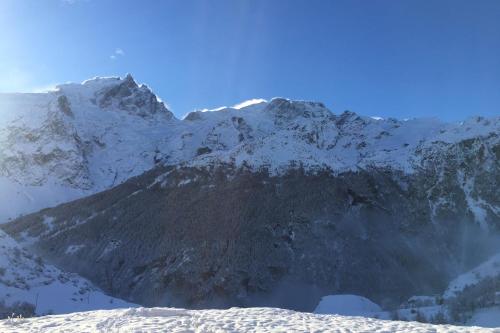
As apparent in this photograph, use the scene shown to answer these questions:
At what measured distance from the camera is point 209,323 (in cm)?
1017

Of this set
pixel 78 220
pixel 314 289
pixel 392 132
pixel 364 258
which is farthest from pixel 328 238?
pixel 392 132

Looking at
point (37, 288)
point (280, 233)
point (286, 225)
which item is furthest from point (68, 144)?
point (37, 288)

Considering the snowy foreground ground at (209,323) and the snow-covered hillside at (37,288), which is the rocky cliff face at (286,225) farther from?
the snowy foreground ground at (209,323)

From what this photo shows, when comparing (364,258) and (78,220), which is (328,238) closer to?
(364,258)

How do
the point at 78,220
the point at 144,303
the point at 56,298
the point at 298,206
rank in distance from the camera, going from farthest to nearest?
the point at 78,220 < the point at 298,206 < the point at 144,303 < the point at 56,298

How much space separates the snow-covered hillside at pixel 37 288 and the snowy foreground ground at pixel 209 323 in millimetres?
8309

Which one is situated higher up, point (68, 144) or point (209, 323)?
point (68, 144)

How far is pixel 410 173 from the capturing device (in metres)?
A: 50.1

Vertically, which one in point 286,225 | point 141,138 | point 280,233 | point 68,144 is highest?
point 141,138

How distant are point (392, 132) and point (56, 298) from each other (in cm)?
7263

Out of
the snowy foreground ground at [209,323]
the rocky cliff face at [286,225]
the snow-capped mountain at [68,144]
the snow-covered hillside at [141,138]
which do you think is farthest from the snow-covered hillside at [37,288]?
the snow-capped mountain at [68,144]

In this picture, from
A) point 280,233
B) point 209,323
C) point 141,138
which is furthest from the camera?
point 141,138

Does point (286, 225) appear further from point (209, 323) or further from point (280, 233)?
point (209, 323)

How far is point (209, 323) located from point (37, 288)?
580 inches
